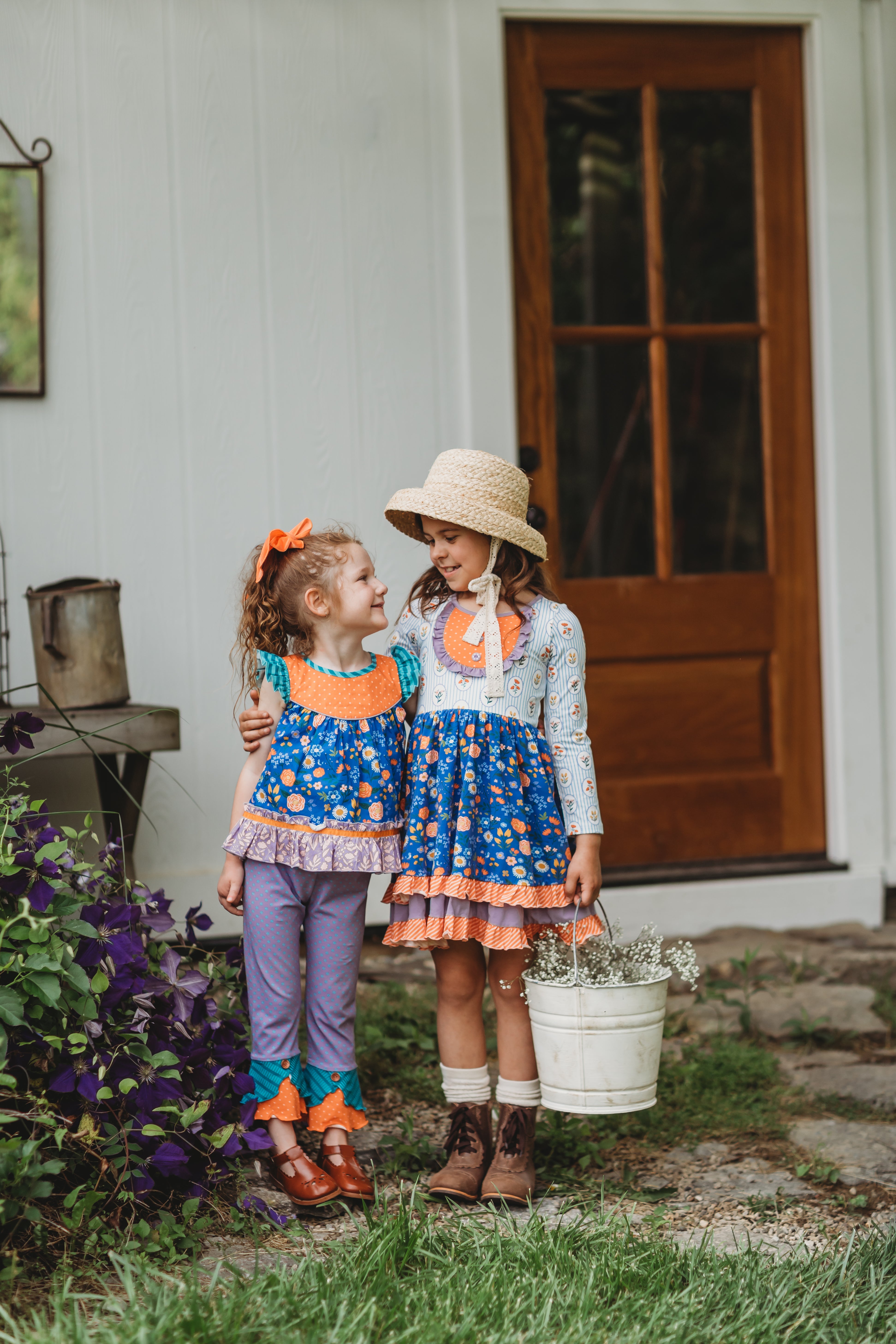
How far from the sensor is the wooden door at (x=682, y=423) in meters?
3.59

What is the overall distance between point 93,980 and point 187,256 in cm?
216

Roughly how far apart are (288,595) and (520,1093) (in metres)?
0.93

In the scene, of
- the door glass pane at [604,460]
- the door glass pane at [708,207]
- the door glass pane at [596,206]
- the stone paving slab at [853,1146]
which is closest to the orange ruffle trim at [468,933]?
the stone paving slab at [853,1146]

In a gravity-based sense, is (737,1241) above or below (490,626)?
below

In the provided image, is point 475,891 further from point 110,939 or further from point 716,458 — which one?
point 716,458

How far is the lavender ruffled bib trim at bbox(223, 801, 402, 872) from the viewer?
2014mm

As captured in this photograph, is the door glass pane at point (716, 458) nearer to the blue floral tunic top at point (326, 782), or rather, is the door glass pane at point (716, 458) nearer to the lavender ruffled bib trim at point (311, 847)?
the blue floral tunic top at point (326, 782)

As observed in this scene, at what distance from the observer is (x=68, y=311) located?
324cm

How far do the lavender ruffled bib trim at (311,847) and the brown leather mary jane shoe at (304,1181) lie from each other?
1.49 ft

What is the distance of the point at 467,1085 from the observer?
209 cm

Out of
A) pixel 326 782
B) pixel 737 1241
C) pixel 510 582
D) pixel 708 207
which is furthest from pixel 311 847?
pixel 708 207

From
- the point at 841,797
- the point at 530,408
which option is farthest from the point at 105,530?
the point at 841,797

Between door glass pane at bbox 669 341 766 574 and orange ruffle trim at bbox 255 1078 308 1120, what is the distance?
7.02ft

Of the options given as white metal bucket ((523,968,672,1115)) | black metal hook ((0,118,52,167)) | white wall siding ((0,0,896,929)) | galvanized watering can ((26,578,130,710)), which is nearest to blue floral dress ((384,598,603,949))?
white metal bucket ((523,968,672,1115))
